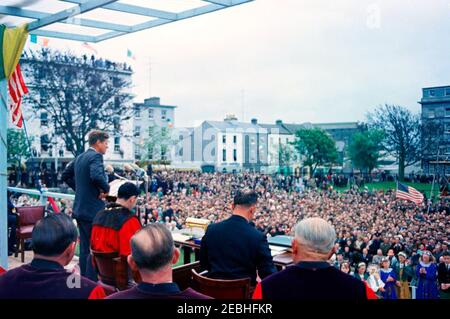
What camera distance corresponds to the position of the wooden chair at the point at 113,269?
7.55 feet

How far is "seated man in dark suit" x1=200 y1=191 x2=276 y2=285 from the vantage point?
220 cm

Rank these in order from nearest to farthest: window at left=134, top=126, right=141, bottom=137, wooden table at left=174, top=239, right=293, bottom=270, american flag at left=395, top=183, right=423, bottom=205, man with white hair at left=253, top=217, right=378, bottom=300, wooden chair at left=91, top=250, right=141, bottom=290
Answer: man with white hair at left=253, top=217, right=378, bottom=300, wooden chair at left=91, top=250, right=141, bottom=290, wooden table at left=174, top=239, right=293, bottom=270, american flag at left=395, top=183, right=423, bottom=205, window at left=134, top=126, right=141, bottom=137

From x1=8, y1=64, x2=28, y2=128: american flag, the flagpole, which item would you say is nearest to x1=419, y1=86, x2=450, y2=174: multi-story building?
the flagpole

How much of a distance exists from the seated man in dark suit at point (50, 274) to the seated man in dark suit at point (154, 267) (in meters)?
0.15

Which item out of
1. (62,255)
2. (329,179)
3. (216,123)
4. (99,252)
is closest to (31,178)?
(216,123)

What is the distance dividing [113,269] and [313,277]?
1318 mm

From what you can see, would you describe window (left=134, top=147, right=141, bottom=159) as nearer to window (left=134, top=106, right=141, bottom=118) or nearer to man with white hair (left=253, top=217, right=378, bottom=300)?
window (left=134, top=106, right=141, bottom=118)

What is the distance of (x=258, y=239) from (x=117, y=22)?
2.68 m

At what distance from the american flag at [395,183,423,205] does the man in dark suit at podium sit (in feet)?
10.3

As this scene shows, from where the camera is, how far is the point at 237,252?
7.22 ft

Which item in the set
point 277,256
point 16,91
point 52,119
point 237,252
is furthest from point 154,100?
point 237,252

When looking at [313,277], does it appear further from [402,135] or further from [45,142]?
[45,142]

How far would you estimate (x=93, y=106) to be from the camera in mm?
12664

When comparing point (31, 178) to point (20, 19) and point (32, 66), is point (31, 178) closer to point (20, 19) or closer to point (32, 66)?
point (32, 66)
